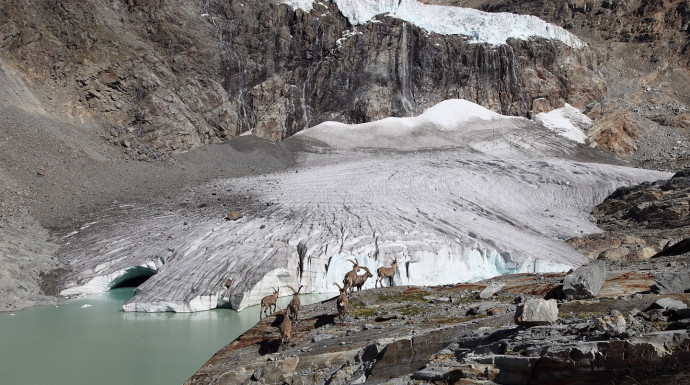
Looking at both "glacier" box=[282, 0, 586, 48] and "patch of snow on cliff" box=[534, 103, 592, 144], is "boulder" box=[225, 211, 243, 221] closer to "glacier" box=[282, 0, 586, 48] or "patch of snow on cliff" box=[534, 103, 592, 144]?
"glacier" box=[282, 0, 586, 48]

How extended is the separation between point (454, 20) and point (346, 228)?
1104 inches

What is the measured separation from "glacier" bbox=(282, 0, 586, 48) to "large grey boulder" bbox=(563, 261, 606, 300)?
36.5 metres

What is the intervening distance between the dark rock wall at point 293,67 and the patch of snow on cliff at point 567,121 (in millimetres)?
903

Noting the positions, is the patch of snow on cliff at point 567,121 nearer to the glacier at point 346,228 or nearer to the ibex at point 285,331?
the glacier at point 346,228

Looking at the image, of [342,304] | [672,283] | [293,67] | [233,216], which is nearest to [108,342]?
[342,304]

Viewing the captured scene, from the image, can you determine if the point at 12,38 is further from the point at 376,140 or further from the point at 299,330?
the point at 299,330

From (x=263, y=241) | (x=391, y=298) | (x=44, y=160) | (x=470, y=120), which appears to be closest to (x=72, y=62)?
(x=44, y=160)

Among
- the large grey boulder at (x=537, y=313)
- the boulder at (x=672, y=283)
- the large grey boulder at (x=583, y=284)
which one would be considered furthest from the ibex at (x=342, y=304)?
the boulder at (x=672, y=283)

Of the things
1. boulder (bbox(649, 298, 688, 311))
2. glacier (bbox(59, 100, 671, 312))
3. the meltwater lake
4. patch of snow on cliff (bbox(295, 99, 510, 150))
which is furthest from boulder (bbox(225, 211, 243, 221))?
boulder (bbox(649, 298, 688, 311))

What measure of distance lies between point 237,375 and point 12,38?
32.0 meters

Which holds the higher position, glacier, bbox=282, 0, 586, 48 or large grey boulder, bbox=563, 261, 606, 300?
glacier, bbox=282, 0, 586, 48

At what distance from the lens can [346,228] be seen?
2220 cm

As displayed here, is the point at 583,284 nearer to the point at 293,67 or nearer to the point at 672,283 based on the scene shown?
the point at 672,283

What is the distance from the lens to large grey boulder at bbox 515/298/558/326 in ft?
23.4
